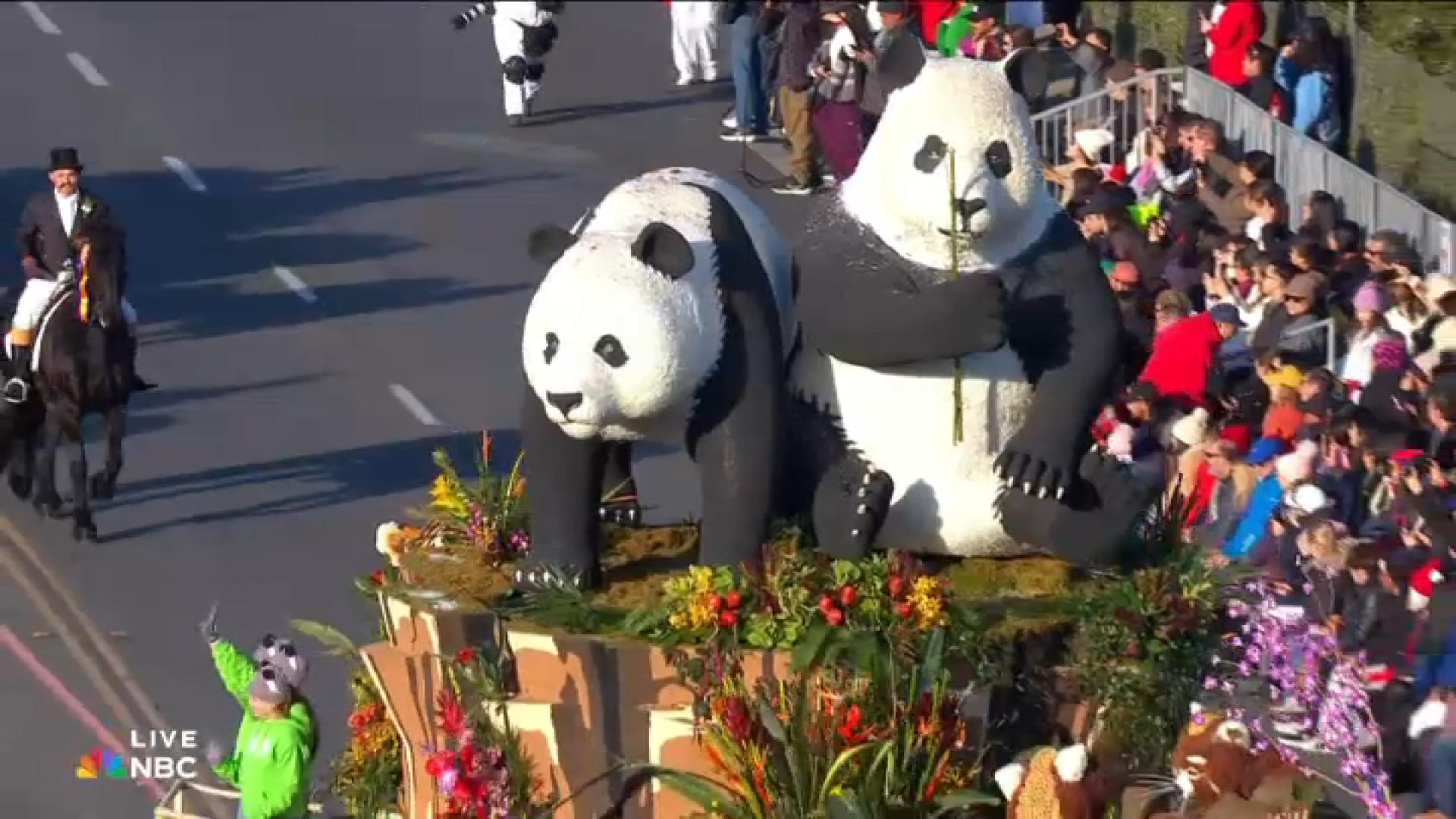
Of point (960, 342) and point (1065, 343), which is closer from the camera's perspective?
point (960, 342)

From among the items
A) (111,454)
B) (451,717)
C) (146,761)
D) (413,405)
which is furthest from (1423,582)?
(413,405)

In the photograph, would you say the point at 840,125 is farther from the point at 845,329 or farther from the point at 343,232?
the point at 845,329

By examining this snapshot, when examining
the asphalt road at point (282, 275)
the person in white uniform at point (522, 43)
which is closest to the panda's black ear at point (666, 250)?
the asphalt road at point (282, 275)

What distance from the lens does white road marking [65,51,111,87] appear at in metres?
24.5

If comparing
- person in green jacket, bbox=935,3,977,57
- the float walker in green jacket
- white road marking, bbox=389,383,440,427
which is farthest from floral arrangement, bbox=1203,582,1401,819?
person in green jacket, bbox=935,3,977,57

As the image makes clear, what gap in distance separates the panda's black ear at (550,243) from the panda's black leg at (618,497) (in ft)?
2.96

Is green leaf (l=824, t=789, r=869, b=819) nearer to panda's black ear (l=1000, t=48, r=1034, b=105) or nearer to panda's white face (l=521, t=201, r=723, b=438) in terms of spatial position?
panda's white face (l=521, t=201, r=723, b=438)

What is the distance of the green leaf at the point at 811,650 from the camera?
344 inches

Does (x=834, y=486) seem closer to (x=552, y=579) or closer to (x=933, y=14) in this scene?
(x=552, y=579)

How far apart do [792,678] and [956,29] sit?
13.1 metres

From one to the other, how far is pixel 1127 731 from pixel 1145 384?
5.31 m

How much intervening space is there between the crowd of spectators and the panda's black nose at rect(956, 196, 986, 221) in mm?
561

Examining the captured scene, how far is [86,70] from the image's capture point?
2478cm

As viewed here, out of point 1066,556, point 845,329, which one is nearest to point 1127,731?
point 1066,556
